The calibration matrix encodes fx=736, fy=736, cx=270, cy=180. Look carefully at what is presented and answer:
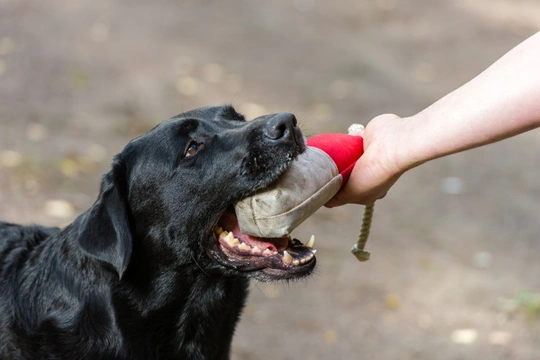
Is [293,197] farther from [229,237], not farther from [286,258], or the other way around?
[229,237]

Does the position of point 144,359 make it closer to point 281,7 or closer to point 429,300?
point 429,300

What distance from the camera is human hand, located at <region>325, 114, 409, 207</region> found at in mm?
3369

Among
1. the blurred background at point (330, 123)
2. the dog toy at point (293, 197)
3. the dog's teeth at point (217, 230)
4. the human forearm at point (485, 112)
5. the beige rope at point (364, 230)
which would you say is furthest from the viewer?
the blurred background at point (330, 123)

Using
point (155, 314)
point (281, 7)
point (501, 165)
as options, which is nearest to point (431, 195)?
point (501, 165)

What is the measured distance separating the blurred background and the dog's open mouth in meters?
1.92

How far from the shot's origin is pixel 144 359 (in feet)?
11.7

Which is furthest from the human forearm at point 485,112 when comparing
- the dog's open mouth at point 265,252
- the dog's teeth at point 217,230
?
the dog's teeth at point 217,230

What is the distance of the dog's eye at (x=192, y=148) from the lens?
3.63m

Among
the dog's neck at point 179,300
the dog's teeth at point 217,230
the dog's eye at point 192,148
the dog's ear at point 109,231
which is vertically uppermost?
the dog's eye at point 192,148

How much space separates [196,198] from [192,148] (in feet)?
0.89

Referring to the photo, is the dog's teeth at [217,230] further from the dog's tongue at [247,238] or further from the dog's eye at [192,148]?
the dog's eye at [192,148]

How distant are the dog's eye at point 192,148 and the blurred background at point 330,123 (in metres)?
2.10

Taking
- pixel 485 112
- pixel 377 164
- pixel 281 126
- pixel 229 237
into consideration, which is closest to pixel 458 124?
pixel 485 112

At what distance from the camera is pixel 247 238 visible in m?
3.56
